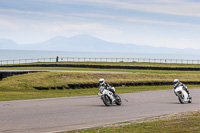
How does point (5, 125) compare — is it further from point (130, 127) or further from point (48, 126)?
point (130, 127)

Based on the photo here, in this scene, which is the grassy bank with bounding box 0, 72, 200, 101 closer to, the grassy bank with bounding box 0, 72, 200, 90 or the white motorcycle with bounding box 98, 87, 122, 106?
the grassy bank with bounding box 0, 72, 200, 90

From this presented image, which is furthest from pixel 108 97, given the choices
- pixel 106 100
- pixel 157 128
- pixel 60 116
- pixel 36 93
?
pixel 36 93

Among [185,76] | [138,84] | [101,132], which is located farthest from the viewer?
[185,76]

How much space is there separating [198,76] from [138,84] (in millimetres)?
13862

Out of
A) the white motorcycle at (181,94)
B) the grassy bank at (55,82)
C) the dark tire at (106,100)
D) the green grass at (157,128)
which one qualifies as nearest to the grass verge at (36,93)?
the grassy bank at (55,82)

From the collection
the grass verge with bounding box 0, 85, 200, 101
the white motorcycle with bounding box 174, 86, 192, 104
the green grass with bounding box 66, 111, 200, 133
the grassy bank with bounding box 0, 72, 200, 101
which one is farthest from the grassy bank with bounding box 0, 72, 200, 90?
the green grass with bounding box 66, 111, 200, 133

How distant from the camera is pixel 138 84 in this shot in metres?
38.1

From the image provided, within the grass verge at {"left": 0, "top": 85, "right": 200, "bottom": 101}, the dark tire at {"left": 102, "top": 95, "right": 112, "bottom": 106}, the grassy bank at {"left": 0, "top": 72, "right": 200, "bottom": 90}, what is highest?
Answer: the grassy bank at {"left": 0, "top": 72, "right": 200, "bottom": 90}

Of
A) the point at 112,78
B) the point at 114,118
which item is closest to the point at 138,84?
the point at 112,78

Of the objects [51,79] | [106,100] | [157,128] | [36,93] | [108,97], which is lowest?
[36,93]

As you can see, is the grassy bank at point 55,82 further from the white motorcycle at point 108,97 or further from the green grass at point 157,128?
the green grass at point 157,128

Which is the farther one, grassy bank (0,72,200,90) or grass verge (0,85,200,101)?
grassy bank (0,72,200,90)

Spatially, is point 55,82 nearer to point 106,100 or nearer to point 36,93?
point 36,93

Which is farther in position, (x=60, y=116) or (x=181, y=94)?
(x=181, y=94)
